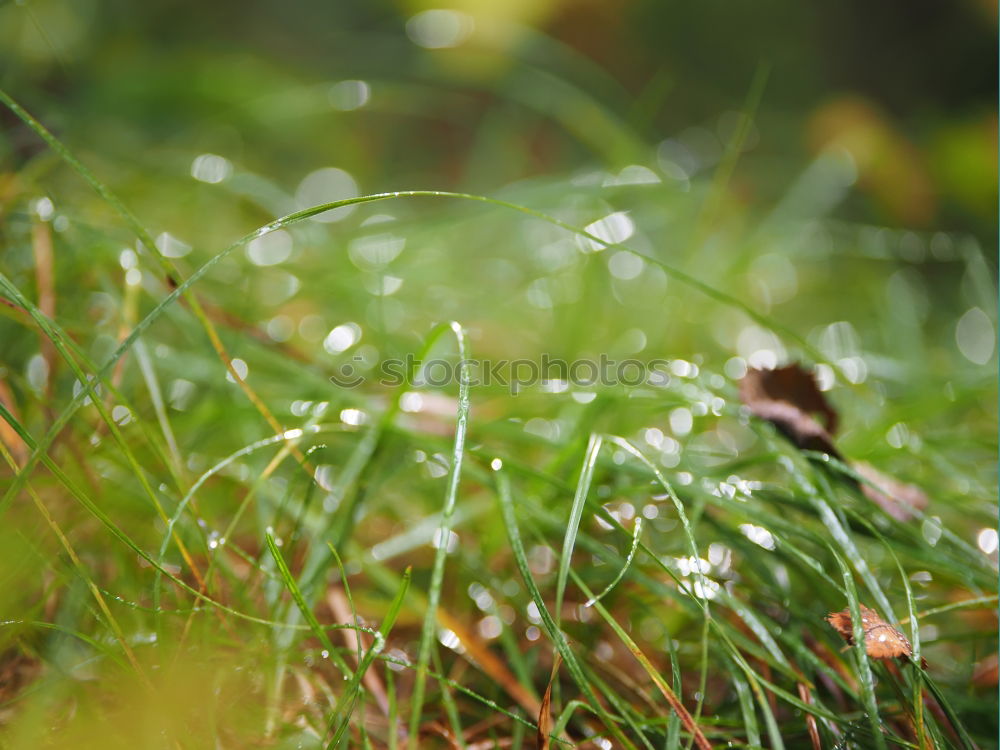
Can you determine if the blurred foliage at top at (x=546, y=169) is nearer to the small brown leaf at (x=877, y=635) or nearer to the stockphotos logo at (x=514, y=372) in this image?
the stockphotos logo at (x=514, y=372)

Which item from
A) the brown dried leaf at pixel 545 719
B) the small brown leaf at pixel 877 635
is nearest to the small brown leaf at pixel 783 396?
the small brown leaf at pixel 877 635

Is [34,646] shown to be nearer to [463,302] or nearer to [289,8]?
[463,302]

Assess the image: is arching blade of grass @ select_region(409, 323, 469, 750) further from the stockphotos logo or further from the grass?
the stockphotos logo

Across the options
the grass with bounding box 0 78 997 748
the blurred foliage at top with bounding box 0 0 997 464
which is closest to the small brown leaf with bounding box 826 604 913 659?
the grass with bounding box 0 78 997 748

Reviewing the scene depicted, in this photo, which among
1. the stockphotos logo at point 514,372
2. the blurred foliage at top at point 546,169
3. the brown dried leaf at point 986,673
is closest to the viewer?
the brown dried leaf at point 986,673

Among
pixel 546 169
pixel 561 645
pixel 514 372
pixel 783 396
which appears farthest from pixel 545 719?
pixel 546 169

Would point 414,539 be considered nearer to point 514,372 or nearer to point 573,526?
point 573,526
